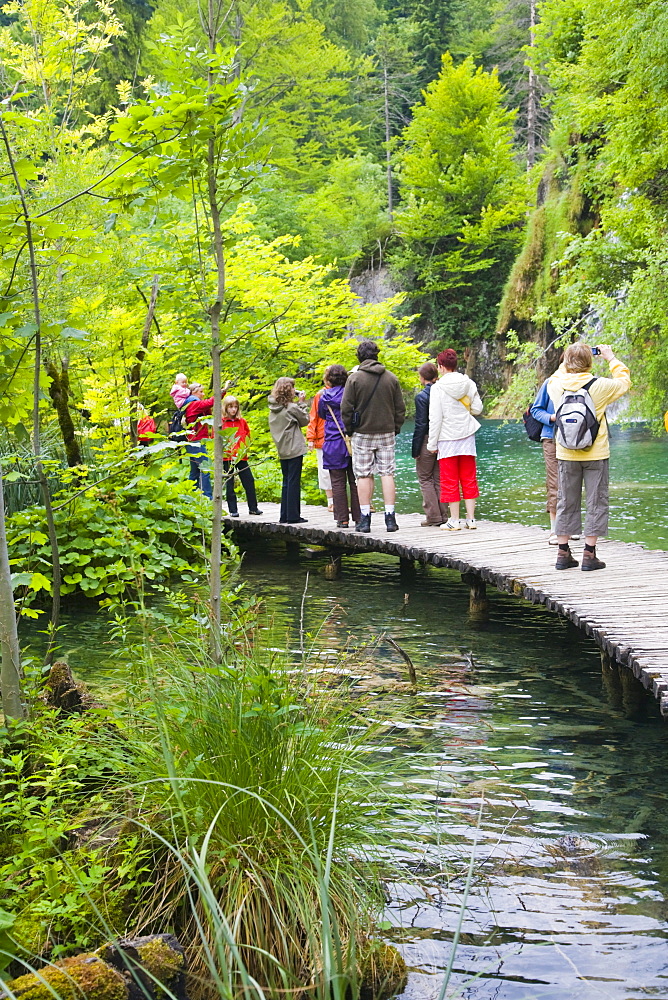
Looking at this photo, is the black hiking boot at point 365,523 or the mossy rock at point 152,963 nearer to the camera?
the mossy rock at point 152,963

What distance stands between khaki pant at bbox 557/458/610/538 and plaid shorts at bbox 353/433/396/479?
8.87 ft

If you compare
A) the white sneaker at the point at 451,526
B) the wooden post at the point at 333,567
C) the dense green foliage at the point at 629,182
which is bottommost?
the wooden post at the point at 333,567

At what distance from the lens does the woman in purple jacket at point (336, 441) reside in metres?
10.6

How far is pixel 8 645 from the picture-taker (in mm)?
3703

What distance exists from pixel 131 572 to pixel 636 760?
3045mm

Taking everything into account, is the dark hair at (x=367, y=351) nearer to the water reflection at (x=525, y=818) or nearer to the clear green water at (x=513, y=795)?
the clear green water at (x=513, y=795)

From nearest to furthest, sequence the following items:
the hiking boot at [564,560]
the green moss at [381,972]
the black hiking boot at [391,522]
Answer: the green moss at [381,972], the hiking boot at [564,560], the black hiking boot at [391,522]

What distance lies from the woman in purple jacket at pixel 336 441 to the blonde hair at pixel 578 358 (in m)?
3.30

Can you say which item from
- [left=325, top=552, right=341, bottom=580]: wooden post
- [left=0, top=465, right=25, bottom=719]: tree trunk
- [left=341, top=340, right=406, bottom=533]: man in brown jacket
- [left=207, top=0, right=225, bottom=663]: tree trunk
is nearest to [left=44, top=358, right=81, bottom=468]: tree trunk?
[left=341, top=340, right=406, bottom=533]: man in brown jacket

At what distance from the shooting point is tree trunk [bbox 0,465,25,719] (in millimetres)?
3615

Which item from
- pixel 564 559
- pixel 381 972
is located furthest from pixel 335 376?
pixel 381 972

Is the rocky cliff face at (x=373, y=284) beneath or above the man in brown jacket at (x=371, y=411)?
above

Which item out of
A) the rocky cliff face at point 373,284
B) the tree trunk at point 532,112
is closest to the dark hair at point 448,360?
the rocky cliff face at point 373,284

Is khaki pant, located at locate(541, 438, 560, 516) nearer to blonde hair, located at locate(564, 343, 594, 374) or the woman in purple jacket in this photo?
blonde hair, located at locate(564, 343, 594, 374)
